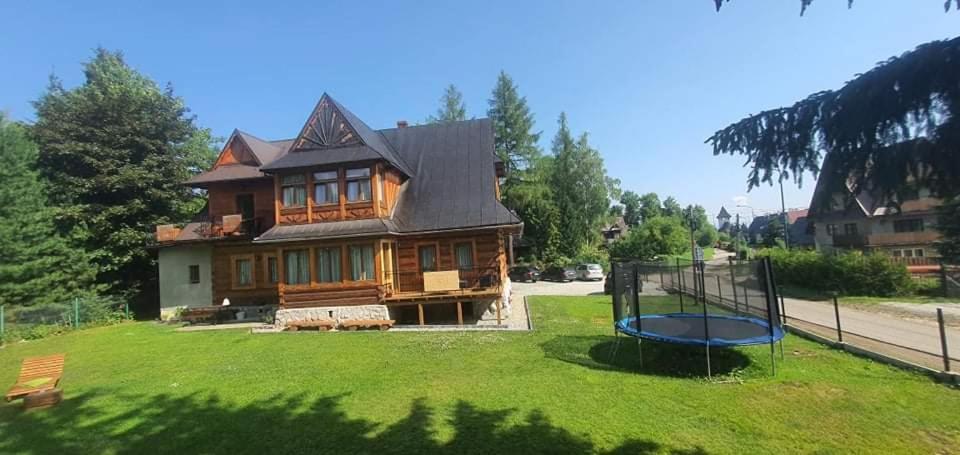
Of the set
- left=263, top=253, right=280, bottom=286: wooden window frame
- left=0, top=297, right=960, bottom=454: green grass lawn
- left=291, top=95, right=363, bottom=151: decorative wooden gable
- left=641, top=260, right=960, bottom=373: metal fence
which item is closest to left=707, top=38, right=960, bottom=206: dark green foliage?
left=0, top=297, right=960, bottom=454: green grass lawn

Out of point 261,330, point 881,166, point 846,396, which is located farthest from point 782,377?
point 261,330

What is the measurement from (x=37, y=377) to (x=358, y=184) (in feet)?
35.0

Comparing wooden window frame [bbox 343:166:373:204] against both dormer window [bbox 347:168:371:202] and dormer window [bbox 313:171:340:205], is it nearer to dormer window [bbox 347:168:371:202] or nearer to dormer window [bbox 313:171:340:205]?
dormer window [bbox 347:168:371:202]

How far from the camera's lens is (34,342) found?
15.8 meters

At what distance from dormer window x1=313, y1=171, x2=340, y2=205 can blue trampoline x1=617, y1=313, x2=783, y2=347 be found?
39.7 ft

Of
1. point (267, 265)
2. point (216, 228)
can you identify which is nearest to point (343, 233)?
point (267, 265)

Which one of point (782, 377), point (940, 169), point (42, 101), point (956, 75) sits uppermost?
point (42, 101)

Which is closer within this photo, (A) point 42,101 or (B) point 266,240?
(B) point 266,240

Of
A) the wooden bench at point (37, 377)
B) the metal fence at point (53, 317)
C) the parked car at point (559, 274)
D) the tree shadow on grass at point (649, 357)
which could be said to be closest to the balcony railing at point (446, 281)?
the tree shadow on grass at point (649, 357)

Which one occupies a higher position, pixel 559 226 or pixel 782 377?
pixel 559 226

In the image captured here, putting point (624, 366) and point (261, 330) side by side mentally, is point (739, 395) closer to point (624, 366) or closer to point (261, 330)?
point (624, 366)

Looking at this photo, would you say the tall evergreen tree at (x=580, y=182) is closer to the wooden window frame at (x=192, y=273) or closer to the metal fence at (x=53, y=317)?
the wooden window frame at (x=192, y=273)

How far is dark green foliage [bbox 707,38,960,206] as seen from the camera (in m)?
3.15

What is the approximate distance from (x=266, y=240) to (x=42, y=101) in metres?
21.4
